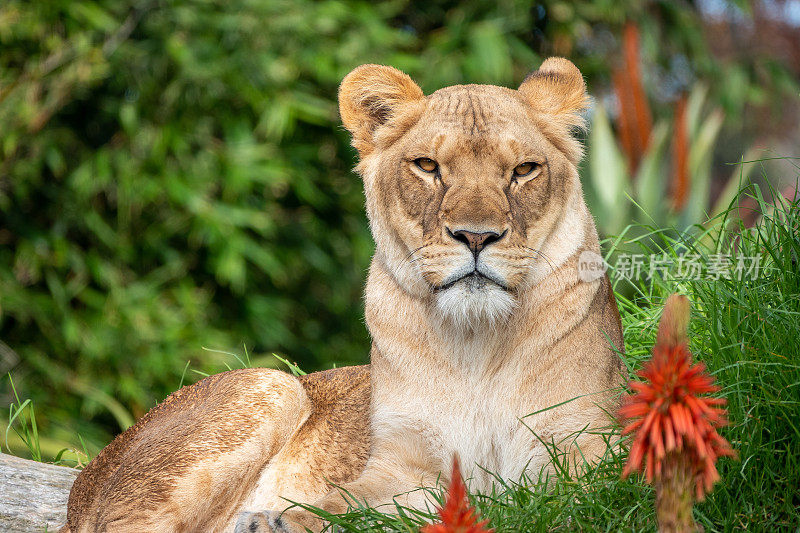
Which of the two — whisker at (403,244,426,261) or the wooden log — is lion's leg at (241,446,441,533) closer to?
whisker at (403,244,426,261)

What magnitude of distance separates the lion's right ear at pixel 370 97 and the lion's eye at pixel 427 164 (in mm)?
302

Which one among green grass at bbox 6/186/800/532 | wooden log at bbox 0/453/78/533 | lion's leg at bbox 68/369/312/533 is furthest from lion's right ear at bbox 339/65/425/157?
wooden log at bbox 0/453/78/533

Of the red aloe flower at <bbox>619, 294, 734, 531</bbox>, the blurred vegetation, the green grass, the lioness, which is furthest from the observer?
the blurred vegetation

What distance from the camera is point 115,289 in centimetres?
681

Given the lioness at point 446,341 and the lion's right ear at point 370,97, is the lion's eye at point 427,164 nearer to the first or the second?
the lioness at point 446,341

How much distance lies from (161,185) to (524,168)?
456cm

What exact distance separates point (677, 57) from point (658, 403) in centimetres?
1272

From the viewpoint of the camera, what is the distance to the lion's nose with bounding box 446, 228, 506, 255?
8.49ft

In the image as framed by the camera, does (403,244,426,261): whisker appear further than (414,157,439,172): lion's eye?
No

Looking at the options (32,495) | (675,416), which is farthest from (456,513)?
(32,495)

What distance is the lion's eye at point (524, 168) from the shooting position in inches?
112

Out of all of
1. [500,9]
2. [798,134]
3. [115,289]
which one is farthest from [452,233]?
[798,134]

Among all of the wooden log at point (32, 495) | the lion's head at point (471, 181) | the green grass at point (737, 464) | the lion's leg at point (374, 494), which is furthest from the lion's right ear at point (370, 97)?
the wooden log at point (32, 495)

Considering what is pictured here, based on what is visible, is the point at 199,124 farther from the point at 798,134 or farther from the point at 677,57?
the point at 798,134
